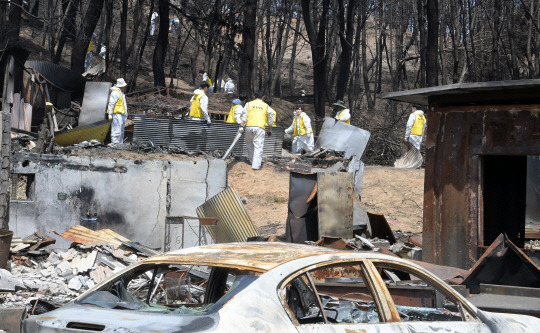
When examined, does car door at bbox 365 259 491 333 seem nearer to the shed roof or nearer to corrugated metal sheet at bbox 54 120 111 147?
the shed roof

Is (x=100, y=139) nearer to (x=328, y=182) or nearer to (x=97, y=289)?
(x=328, y=182)

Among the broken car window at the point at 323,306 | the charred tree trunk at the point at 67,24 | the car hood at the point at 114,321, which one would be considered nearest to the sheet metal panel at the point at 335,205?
the broken car window at the point at 323,306

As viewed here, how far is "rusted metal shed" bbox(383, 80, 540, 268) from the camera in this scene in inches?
370

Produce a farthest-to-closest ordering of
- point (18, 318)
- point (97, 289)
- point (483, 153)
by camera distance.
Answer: point (483, 153) < point (18, 318) < point (97, 289)

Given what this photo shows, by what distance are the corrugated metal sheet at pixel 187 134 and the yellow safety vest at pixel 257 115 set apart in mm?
1012

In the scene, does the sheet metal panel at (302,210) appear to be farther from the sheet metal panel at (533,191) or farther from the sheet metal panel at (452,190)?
the sheet metal panel at (533,191)

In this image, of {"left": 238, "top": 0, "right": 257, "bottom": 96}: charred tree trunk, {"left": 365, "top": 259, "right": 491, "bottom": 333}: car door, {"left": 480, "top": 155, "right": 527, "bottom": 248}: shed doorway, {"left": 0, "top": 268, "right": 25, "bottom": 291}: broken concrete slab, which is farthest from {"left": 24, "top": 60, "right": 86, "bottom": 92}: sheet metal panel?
{"left": 365, "top": 259, "right": 491, "bottom": 333}: car door

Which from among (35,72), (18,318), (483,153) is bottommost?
(18,318)

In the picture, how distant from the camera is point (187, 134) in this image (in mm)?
19141

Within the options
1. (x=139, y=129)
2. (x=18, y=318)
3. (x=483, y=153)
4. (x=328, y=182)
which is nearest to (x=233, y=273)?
(x=18, y=318)

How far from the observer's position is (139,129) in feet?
62.0

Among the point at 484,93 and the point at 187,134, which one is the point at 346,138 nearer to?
the point at 187,134

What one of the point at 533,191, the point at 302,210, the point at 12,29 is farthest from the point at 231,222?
the point at 12,29

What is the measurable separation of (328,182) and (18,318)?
689cm
